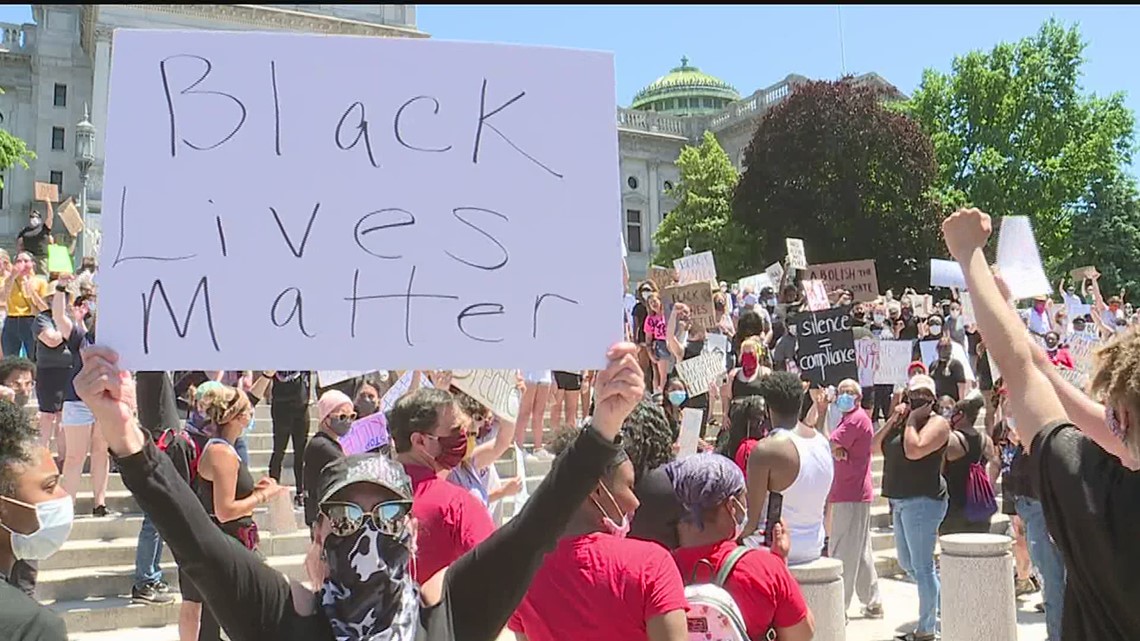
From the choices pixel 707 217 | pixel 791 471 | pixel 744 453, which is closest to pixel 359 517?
pixel 791 471

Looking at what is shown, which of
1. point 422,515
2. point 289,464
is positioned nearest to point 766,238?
point 289,464

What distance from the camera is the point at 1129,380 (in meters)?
2.03

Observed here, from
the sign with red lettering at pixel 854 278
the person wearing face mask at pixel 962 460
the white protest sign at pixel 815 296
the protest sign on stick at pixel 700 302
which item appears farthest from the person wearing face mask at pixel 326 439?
the sign with red lettering at pixel 854 278

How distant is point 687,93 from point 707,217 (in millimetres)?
45343

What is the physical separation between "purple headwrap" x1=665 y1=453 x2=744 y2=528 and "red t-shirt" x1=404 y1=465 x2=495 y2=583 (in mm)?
796

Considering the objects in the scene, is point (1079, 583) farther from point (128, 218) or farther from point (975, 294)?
point (128, 218)

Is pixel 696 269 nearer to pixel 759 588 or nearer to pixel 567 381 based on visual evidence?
pixel 567 381

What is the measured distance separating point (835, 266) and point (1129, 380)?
21.6m

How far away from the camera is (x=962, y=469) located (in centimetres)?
737

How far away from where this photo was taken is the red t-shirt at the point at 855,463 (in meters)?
7.26

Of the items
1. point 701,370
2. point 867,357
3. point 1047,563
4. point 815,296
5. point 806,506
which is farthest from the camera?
point 815,296

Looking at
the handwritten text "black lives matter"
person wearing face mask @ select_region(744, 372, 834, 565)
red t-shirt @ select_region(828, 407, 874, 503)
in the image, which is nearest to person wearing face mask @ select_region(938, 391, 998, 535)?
red t-shirt @ select_region(828, 407, 874, 503)

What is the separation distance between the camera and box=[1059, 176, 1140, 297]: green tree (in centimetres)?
4234

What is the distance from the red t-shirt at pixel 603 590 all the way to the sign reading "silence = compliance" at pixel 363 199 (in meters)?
0.88
